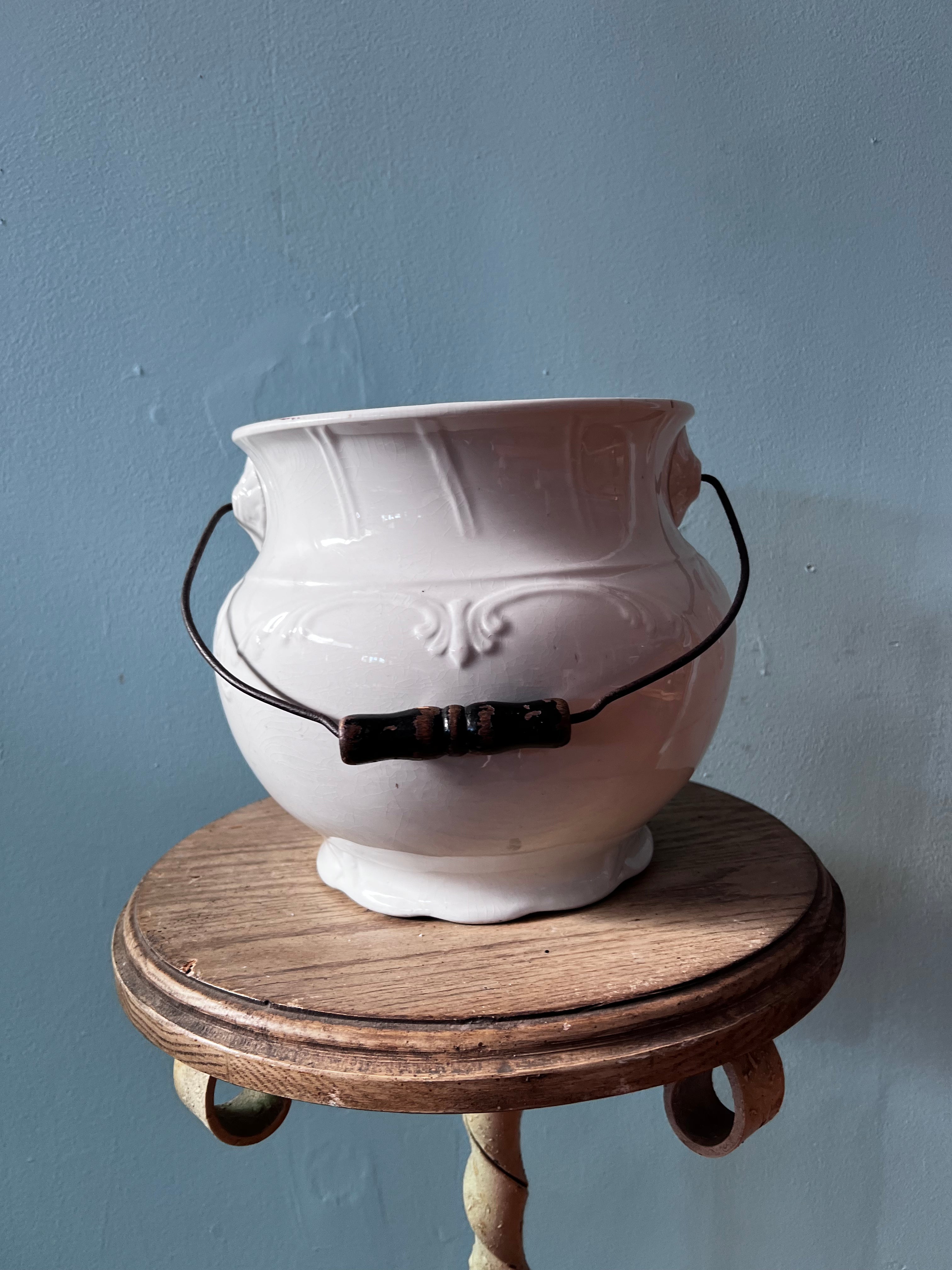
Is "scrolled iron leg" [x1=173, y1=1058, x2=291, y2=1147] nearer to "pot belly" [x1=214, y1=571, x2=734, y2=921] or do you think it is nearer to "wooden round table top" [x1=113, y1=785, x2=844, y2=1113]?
"wooden round table top" [x1=113, y1=785, x2=844, y2=1113]

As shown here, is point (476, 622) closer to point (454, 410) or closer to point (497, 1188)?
point (454, 410)

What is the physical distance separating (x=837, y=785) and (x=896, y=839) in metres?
0.08

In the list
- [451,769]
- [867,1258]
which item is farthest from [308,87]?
[867,1258]

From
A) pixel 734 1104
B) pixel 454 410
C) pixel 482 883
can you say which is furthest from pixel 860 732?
pixel 454 410

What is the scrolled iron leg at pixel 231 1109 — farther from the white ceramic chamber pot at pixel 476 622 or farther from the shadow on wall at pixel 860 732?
the shadow on wall at pixel 860 732

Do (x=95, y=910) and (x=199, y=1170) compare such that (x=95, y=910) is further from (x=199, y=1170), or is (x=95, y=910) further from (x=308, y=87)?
(x=308, y=87)

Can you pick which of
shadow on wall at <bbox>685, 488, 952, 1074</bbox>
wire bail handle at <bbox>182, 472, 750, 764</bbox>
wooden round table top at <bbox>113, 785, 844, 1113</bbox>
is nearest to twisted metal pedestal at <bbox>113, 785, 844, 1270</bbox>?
wooden round table top at <bbox>113, 785, 844, 1113</bbox>

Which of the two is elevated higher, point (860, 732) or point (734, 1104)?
point (860, 732)

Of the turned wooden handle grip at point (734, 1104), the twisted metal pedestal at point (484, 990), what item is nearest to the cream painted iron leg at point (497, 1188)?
the twisted metal pedestal at point (484, 990)

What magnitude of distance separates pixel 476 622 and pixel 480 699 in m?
0.04

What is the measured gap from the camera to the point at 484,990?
48 cm

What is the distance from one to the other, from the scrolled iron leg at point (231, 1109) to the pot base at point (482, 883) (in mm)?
133

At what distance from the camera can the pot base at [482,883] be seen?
55 cm

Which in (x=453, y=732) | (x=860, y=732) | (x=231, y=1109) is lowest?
(x=231, y=1109)
